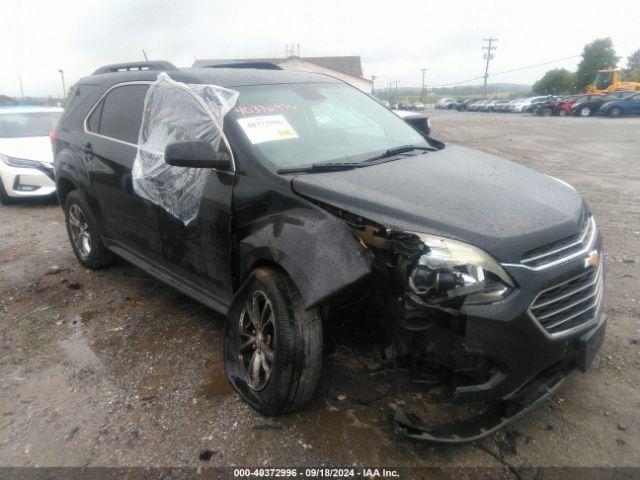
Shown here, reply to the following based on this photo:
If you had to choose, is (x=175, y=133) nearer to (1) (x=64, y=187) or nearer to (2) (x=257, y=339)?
(2) (x=257, y=339)

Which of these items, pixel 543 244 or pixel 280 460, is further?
pixel 280 460

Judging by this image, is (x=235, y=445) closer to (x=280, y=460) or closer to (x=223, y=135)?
(x=280, y=460)

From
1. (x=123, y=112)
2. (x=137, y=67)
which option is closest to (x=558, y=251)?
(x=123, y=112)

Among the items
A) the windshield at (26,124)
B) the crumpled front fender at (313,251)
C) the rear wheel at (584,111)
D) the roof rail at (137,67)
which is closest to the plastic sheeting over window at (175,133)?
the roof rail at (137,67)

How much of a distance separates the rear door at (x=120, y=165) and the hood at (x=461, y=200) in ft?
5.29

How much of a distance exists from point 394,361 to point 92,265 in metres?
3.60

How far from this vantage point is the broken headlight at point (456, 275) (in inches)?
80.6

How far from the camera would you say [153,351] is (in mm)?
3385

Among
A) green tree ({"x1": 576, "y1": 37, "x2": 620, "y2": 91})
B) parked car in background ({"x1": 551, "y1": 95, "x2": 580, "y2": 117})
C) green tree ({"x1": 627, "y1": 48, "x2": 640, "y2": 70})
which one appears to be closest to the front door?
parked car in background ({"x1": 551, "y1": 95, "x2": 580, "y2": 117})

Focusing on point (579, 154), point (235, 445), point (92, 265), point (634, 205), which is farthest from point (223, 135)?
point (579, 154)

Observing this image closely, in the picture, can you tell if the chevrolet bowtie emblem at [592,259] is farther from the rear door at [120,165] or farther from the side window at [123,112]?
the side window at [123,112]

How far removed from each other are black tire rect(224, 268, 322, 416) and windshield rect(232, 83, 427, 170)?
72 centimetres

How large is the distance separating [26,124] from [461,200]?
887 cm

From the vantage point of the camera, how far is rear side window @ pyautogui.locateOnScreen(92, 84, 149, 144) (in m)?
3.74
